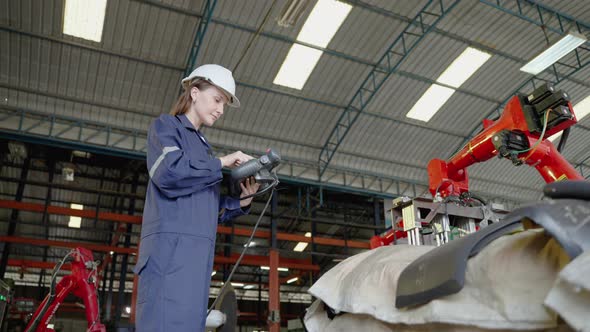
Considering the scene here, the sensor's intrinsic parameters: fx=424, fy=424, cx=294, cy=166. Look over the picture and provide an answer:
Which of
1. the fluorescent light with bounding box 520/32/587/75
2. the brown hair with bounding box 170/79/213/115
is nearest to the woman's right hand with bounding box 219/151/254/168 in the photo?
the brown hair with bounding box 170/79/213/115

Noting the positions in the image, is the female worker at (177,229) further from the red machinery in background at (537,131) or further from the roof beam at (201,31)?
the roof beam at (201,31)

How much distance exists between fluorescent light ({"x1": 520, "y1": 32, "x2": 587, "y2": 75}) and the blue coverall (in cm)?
1289

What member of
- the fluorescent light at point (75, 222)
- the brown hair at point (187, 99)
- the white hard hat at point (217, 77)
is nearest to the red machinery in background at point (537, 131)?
the white hard hat at point (217, 77)

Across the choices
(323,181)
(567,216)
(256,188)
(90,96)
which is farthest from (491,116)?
(567,216)

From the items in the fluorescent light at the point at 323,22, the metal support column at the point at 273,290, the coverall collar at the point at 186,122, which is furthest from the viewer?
the metal support column at the point at 273,290

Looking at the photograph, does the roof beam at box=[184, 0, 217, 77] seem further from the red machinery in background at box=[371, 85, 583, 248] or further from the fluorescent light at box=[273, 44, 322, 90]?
the red machinery in background at box=[371, 85, 583, 248]

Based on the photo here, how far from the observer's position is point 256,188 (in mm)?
2781

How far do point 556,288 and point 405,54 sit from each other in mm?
14165

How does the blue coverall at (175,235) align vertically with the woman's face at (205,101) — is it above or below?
below

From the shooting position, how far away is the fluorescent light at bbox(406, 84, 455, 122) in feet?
52.9

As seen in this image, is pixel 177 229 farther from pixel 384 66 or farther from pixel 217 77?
pixel 384 66

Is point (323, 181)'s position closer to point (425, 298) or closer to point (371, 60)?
point (371, 60)

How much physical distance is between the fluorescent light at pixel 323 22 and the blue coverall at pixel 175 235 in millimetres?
11422

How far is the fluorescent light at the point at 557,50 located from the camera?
12.0 metres
